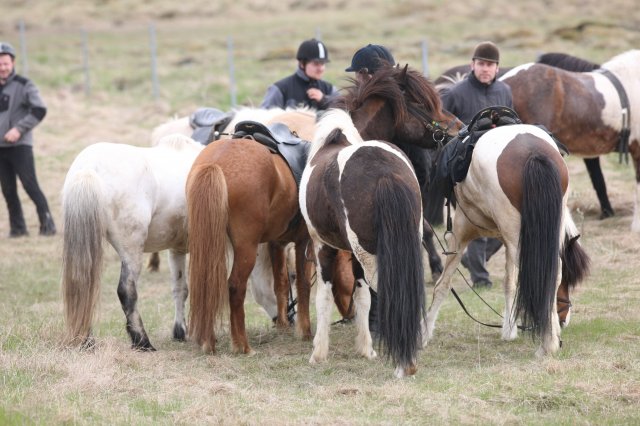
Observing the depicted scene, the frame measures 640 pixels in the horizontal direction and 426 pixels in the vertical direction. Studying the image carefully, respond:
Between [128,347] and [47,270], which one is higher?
[128,347]

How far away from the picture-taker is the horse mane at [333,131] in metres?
6.31

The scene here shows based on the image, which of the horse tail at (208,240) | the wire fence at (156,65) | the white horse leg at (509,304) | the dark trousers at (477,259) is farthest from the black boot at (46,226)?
the white horse leg at (509,304)

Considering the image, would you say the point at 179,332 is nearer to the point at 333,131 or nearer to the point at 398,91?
the point at 333,131

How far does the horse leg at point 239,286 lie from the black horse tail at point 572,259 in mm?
2248

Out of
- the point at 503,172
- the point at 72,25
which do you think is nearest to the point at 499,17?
the point at 72,25

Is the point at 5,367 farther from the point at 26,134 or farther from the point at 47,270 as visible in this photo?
the point at 26,134

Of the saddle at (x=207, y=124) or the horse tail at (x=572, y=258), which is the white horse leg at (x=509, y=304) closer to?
the horse tail at (x=572, y=258)

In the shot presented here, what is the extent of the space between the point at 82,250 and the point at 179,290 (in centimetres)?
138

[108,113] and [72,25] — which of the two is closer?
[108,113]

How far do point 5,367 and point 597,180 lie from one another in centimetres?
825

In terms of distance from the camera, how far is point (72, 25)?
35156mm

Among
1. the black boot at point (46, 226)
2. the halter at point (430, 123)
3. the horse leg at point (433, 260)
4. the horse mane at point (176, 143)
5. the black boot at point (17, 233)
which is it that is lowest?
the black boot at point (17, 233)

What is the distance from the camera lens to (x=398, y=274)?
5309 mm

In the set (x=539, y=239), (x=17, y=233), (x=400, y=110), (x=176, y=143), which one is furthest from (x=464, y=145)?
(x=17, y=233)
